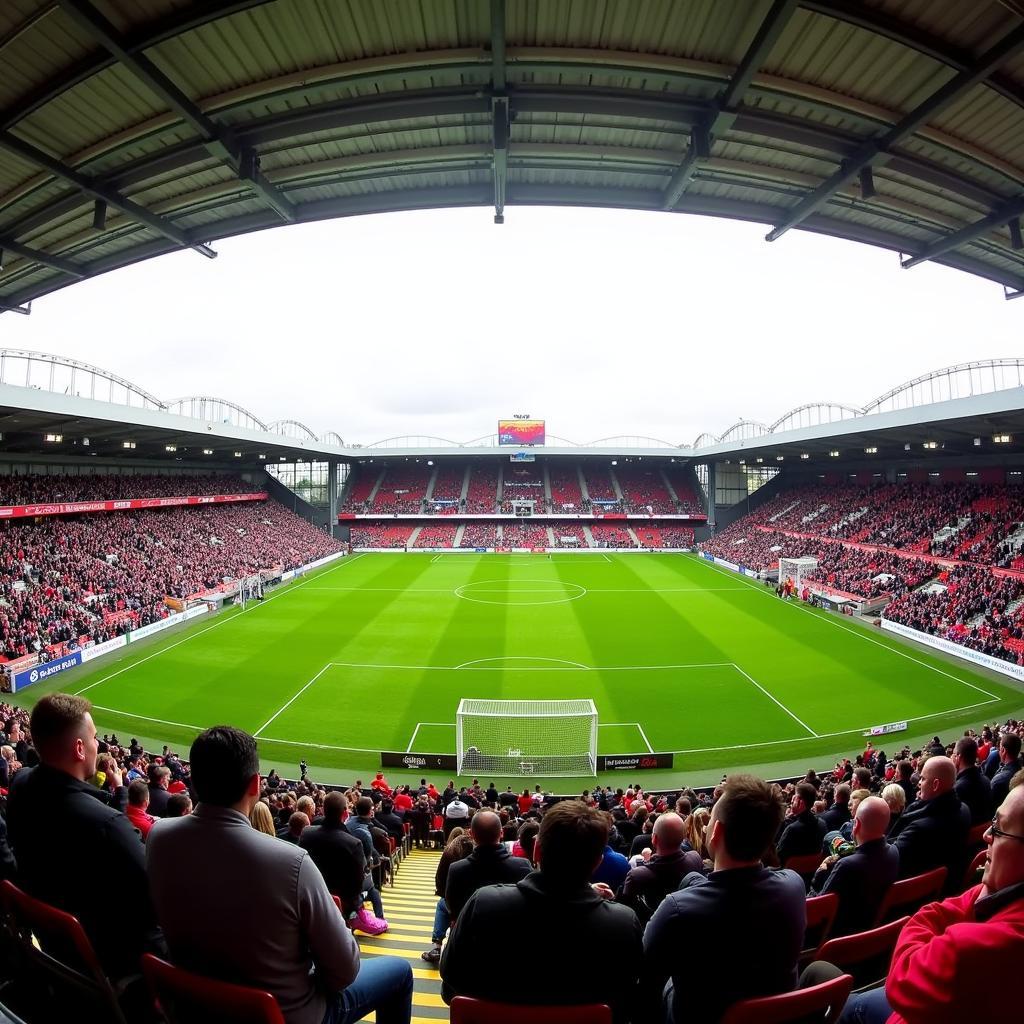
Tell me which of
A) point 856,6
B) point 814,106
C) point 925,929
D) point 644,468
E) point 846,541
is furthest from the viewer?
point 644,468

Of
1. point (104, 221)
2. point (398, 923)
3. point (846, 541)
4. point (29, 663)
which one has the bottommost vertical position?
point (29, 663)

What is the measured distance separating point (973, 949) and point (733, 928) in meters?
0.74

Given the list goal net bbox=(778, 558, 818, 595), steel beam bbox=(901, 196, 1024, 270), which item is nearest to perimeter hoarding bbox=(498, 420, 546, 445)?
goal net bbox=(778, 558, 818, 595)

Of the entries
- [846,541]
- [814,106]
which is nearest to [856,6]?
[814,106]

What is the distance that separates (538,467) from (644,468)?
39.6 ft

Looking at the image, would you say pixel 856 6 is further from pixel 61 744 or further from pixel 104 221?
pixel 104 221

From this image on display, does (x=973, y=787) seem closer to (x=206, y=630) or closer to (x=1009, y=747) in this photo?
(x=1009, y=747)

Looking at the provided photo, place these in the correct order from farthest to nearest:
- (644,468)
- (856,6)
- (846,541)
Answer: (644,468)
(846,541)
(856,6)

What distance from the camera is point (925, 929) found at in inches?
76.2

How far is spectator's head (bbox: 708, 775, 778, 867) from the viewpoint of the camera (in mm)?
2312

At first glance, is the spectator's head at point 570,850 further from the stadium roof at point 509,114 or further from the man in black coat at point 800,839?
the stadium roof at point 509,114

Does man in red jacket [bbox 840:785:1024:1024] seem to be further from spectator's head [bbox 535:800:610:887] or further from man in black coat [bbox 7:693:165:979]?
man in black coat [bbox 7:693:165:979]

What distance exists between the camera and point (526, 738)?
58.7 ft

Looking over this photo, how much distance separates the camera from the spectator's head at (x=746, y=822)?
2312 millimetres
